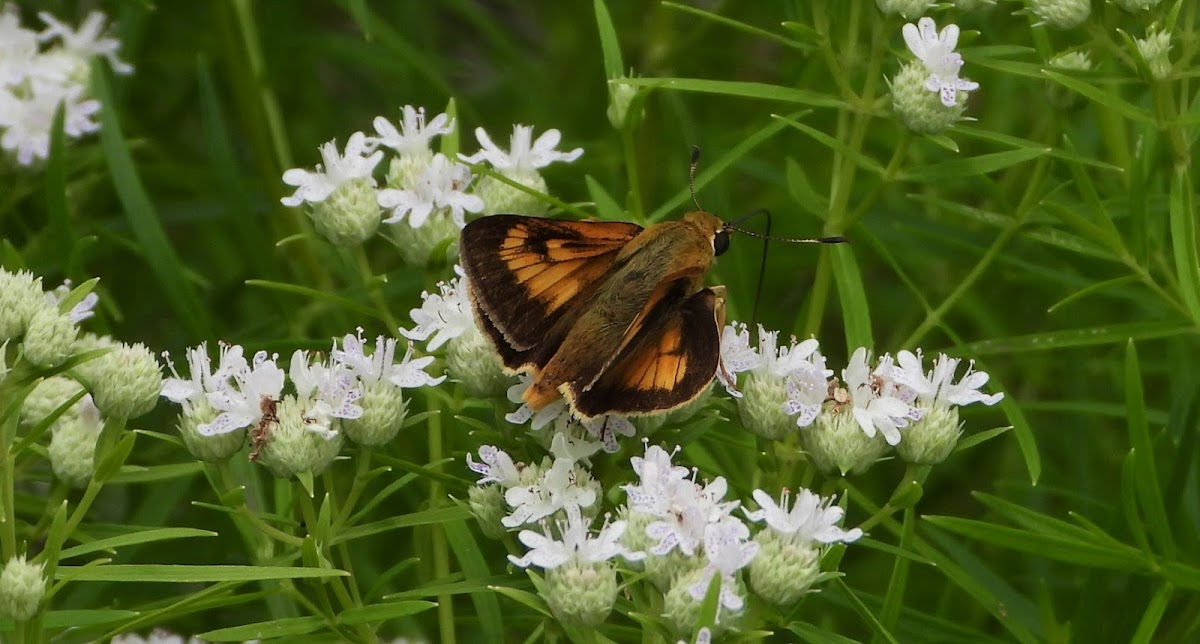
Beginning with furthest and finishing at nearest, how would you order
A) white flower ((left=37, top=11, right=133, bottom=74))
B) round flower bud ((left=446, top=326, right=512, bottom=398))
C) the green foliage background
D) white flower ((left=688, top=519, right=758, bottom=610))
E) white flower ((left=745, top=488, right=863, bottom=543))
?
1. white flower ((left=37, top=11, right=133, bottom=74))
2. the green foliage background
3. round flower bud ((left=446, top=326, right=512, bottom=398))
4. white flower ((left=745, top=488, right=863, bottom=543))
5. white flower ((left=688, top=519, right=758, bottom=610))

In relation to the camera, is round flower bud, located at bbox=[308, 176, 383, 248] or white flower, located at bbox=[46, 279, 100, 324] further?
round flower bud, located at bbox=[308, 176, 383, 248]

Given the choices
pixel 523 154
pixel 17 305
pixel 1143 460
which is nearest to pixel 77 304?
pixel 17 305

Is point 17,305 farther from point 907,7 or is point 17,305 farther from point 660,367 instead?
point 907,7

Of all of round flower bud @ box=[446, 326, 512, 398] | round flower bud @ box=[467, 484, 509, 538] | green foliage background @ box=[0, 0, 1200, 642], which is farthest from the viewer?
green foliage background @ box=[0, 0, 1200, 642]

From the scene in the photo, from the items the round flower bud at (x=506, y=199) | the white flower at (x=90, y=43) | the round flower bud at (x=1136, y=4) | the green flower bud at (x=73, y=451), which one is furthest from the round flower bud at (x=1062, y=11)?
the white flower at (x=90, y=43)

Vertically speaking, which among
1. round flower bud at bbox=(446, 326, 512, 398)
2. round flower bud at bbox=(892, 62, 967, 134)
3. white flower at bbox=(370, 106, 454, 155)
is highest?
round flower bud at bbox=(892, 62, 967, 134)

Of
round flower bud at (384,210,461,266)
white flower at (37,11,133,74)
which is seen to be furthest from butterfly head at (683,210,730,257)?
white flower at (37,11,133,74)

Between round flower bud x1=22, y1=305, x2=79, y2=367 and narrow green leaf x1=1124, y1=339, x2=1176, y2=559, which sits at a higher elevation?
narrow green leaf x1=1124, y1=339, x2=1176, y2=559

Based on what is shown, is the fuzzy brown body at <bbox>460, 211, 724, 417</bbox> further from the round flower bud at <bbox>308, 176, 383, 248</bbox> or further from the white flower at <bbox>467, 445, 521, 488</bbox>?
the round flower bud at <bbox>308, 176, 383, 248</bbox>
